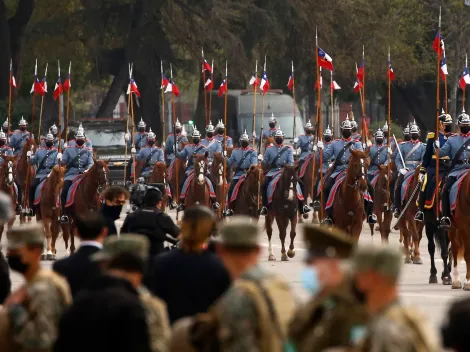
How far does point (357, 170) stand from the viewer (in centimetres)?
2559

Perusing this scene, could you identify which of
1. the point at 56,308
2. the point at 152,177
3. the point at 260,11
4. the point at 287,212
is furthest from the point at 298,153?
the point at 56,308

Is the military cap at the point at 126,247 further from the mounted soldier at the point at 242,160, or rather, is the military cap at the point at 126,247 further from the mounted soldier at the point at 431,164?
the mounted soldier at the point at 242,160

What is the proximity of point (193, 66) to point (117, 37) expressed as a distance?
2.91 meters

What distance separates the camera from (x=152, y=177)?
116ft

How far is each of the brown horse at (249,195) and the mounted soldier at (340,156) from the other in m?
1.18

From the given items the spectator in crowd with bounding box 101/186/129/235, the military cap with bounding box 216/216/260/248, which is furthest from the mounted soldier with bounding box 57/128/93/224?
the military cap with bounding box 216/216/260/248

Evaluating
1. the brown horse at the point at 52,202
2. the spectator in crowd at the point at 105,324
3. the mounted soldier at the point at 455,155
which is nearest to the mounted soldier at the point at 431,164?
the mounted soldier at the point at 455,155

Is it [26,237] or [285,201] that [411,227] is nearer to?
[285,201]

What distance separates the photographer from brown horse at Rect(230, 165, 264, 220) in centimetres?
2962

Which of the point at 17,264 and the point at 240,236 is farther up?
the point at 240,236

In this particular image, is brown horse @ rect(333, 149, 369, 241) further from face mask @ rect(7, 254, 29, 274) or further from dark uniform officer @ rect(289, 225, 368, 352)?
dark uniform officer @ rect(289, 225, 368, 352)

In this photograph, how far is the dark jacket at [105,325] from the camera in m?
8.23

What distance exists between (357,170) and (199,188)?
6181 mm

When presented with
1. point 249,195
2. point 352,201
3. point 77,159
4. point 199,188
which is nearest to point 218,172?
point 199,188
